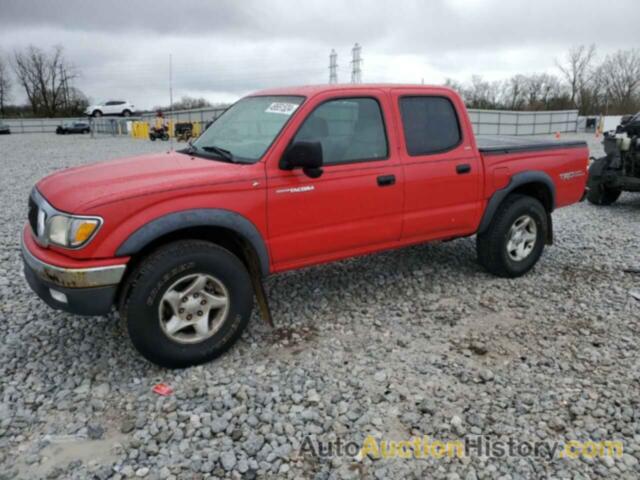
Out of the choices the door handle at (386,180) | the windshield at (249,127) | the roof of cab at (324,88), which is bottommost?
the door handle at (386,180)

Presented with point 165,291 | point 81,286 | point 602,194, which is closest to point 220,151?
point 165,291

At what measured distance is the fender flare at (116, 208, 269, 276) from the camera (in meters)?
3.29

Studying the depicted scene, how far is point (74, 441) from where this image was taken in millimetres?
2967

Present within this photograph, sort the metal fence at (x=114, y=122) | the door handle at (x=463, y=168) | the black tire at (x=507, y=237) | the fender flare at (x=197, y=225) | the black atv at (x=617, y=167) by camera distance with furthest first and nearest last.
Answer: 1. the metal fence at (x=114, y=122)
2. the black atv at (x=617, y=167)
3. the black tire at (x=507, y=237)
4. the door handle at (x=463, y=168)
5. the fender flare at (x=197, y=225)

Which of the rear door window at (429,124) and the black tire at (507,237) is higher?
the rear door window at (429,124)

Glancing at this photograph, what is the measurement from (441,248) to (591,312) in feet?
7.08

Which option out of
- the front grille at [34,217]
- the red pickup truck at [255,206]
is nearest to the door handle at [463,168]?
the red pickup truck at [255,206]

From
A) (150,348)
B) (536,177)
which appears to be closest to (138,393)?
(150,348)

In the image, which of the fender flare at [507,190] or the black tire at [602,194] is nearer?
the fender flare at [507,190]

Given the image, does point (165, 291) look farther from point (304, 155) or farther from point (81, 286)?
point (304, 155)

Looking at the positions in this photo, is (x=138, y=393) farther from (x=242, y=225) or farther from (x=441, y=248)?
(x=441, y=248)

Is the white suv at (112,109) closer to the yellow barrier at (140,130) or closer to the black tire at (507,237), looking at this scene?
the yellow barrier at (140,130)

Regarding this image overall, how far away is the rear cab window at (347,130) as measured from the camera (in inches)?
160

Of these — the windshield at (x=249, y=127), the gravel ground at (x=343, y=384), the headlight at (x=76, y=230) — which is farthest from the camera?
the windshield at (x=249, y=127)
